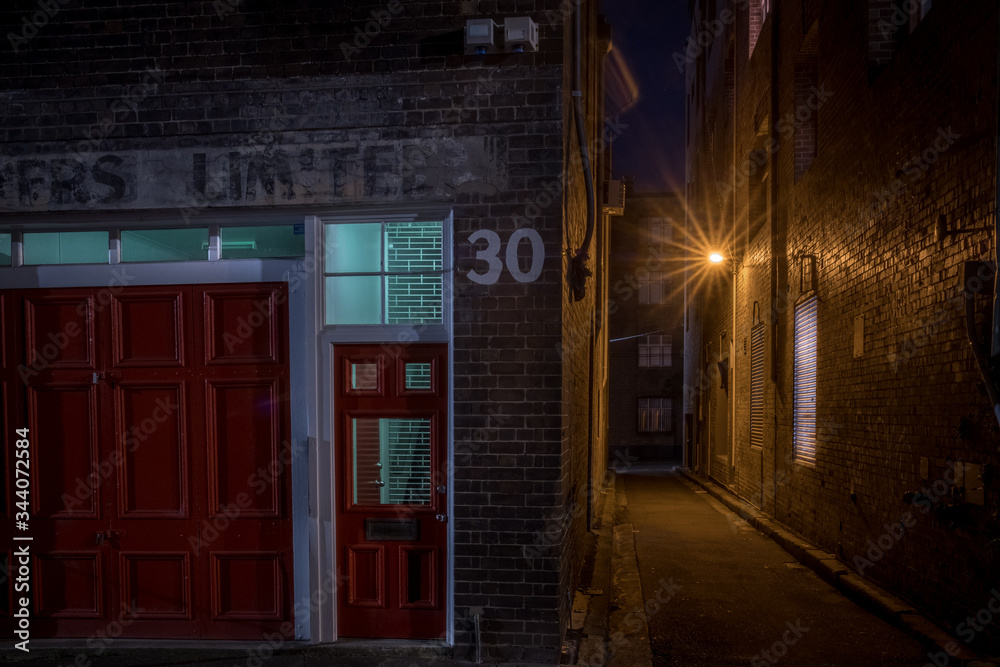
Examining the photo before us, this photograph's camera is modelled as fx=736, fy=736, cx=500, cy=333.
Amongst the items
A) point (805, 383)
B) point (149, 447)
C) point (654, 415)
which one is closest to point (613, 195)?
point (805, 383)

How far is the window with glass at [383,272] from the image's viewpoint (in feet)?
17.9

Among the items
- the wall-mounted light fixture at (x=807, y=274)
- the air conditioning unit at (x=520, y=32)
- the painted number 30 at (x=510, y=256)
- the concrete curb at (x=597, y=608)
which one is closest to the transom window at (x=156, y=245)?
the painted number 30 at (x=510, y=256)

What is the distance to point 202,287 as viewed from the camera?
18.4ft

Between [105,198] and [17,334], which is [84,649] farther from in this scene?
[105,198]

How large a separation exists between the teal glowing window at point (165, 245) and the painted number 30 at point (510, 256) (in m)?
2.17

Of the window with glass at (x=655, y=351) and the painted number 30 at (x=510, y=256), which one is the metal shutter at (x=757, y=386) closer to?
the painted number 30 at (x=510, y=256)

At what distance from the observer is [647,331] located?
36.1m

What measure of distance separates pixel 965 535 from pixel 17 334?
24.8 feet

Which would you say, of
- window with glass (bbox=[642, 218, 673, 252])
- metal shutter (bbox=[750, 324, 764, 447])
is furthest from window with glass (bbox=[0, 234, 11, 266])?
window with glass (bbox=[642, 218, 673, 252])

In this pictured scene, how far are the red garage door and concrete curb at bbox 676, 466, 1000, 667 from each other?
16.5ft

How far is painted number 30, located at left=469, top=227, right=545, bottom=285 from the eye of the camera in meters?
5.14

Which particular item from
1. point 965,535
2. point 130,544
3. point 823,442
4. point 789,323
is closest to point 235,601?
point 130,544

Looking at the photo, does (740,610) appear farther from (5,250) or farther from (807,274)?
(5,250)

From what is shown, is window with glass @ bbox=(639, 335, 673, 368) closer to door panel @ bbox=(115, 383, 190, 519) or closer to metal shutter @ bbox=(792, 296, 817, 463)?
metal shutter @ bbox=(792, 296, 817, 463)
